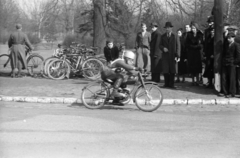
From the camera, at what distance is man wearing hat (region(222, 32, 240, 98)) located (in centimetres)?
1177

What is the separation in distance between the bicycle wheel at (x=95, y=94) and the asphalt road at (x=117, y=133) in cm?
23

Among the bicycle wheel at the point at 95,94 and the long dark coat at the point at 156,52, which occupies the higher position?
the long dark coat at the point at 156,52

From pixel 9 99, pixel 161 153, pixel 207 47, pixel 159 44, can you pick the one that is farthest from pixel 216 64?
pixel 161 153

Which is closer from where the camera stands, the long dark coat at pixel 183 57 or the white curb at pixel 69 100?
the white curb at pixel 69 100

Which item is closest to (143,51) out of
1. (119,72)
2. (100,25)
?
(119,72)

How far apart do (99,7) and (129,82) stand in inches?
308

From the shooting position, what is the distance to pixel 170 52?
13375 millimetres

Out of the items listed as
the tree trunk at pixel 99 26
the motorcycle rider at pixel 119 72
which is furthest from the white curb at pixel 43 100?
the tree trunk at pixel 99 26

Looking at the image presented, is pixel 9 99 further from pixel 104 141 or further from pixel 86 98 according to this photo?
pixel 104 141

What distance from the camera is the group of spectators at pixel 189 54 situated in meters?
11.9

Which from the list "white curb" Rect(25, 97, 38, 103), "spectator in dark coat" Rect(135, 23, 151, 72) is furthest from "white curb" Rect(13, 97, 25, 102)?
"spectator in dark coat" Rect(135, 23, 151, 72)

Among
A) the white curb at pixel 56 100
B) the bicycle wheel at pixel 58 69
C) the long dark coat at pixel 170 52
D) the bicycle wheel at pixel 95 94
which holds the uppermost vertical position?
the long dark coat at pixel 170 52

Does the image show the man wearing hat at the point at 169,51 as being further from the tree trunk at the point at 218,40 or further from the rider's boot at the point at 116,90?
the rider's boot at the point at 116,90

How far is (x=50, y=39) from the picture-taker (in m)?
57.7
